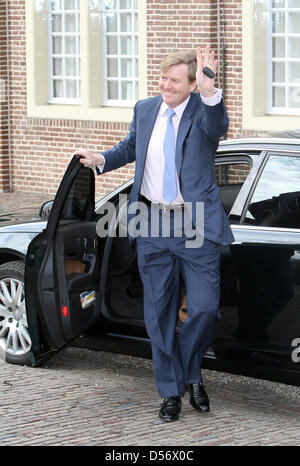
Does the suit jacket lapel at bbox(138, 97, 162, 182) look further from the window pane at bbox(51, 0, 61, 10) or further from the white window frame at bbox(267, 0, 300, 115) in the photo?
the window pane at bbox(51, 0, 61, 10)

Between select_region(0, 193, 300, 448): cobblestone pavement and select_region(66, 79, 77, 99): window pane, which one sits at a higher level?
select_region(66, 79, 77, 99): window pane

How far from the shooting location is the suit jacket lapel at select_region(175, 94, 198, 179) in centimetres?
585

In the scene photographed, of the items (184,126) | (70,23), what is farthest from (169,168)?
(70,23)

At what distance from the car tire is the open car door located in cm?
44

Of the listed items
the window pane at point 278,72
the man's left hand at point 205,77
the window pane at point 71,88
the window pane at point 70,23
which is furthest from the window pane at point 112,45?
the man's left hand at point 205,77

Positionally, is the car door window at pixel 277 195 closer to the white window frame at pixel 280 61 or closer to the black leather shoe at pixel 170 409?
the black leather shoe at pixel 170 409

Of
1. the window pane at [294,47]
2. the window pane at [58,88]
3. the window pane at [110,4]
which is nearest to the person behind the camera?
the window pane at [294,47]

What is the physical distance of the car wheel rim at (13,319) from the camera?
7.13 meters

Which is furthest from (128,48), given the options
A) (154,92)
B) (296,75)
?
(296,75)

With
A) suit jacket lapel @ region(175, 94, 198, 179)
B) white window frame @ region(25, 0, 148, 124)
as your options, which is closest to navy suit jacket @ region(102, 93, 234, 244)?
suit jacket lapel @ region(175, 94, 198, 179)

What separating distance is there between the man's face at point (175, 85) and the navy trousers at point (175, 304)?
0.76 metres

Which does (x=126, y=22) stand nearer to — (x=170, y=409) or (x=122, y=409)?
(x=122, y=409)

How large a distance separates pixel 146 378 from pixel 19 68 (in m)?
11.1

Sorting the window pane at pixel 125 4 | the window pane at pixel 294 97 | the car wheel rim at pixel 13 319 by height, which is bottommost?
the car wheel rim at pixel 13 319
